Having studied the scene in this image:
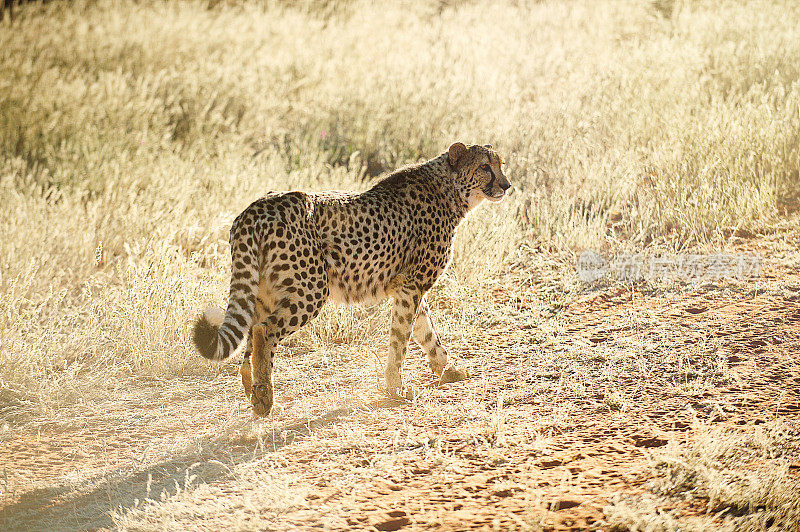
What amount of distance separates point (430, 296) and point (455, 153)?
1365mm

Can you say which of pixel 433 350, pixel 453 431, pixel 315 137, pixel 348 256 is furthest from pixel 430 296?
pixel 315 137

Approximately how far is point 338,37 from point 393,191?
8668 mm

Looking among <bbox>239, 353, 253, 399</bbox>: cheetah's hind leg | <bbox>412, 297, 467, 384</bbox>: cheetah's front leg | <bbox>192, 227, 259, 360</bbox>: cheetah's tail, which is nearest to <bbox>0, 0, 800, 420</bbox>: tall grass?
<bbox>412, 297, 467, 384</bbox>: cheetah's front leg

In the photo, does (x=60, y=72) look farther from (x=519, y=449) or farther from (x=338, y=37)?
(x=519, y=449)

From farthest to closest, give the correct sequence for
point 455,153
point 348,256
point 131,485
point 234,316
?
1. point 455,153
2. point 348,256
3. point 234,316
4. point 131,485

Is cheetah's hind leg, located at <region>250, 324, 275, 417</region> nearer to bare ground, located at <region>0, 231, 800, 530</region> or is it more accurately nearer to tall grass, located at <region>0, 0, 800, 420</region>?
bare ground, located at <region>0, 231, 800, 530</region>

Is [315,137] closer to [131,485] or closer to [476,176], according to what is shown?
[476,176]

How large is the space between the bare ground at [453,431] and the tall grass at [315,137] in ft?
1.83

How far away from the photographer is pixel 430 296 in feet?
18.5

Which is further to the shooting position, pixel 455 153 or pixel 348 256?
pixel 455 153

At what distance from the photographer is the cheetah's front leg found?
14.4 ft

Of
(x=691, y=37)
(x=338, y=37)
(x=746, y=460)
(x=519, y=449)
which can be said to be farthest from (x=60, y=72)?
(x=746, y=460)

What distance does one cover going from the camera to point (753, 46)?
9367 millimetres

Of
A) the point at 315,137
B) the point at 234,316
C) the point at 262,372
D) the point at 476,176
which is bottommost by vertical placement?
the point at 262,372
